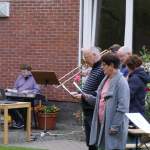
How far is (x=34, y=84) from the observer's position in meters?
14.3

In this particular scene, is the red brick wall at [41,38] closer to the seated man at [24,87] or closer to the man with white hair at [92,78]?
the seated man at [24,87]

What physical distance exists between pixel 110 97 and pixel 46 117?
233 inches

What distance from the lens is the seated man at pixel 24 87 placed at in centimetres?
1421

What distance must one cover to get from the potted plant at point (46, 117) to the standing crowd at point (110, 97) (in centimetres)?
465

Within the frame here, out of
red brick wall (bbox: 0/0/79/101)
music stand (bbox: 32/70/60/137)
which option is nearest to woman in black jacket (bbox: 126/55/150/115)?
music stand (bbox: 32/70/60/137)

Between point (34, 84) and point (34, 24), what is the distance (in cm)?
150

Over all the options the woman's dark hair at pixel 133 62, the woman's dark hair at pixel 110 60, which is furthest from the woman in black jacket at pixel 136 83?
the woman's dark hair at pixel 110 60

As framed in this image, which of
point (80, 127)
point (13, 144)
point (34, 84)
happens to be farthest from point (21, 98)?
point (13, 144)

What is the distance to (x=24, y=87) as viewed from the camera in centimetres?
1434

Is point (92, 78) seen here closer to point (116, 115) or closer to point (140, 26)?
point (116, 115)

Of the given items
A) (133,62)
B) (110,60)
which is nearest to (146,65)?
(133,62)

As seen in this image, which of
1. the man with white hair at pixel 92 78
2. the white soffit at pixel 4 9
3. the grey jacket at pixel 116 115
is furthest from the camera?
the white soffit at pixel 4 9

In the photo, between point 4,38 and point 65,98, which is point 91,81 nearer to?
point 65,98

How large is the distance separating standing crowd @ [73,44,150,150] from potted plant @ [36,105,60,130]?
15.3 feet
